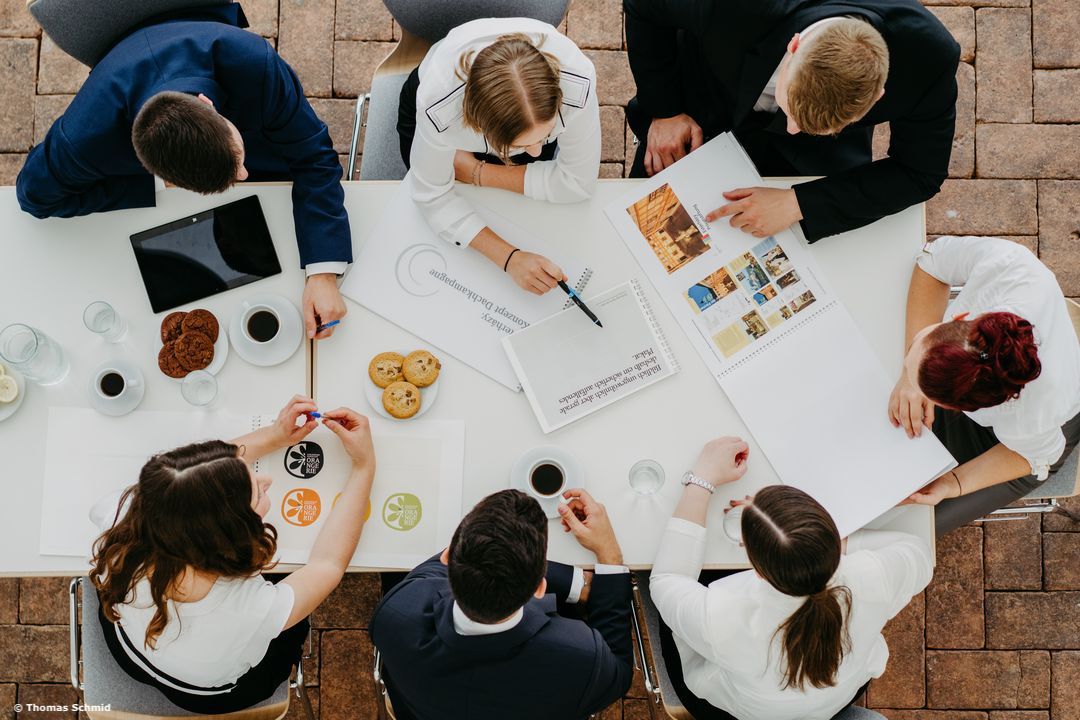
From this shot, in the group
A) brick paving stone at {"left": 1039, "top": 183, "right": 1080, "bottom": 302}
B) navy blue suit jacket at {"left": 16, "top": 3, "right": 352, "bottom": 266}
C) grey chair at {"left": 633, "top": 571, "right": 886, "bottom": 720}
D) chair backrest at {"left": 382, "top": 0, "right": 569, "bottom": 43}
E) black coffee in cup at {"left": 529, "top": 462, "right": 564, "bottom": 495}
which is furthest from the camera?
brick paving stone at {"left": 1039, "top": 183, "right": 1080, "bottom": 302}

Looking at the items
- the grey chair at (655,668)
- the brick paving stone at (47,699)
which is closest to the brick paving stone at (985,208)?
the grey chair at (655,668)

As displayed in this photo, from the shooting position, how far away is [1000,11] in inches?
117

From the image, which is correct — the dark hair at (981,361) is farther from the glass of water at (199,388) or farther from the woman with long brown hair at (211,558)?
the glass of water at (199,388)

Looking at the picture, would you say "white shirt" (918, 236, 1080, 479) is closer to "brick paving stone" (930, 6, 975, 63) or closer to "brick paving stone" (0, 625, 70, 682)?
"brick paving stone" (930, 6, 975, 63)

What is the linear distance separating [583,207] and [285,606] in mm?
1160

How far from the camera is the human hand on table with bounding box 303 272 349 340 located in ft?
6.09

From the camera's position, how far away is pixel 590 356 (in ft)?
6.21

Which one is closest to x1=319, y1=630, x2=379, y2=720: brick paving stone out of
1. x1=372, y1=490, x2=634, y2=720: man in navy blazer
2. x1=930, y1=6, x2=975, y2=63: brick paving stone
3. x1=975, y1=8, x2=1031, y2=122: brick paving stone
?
x1=372, y1=490, x2=634, y2=720: man in navy blazer

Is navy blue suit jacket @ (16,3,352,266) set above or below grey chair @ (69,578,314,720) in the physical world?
above

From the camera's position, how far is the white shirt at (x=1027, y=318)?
5.88ft

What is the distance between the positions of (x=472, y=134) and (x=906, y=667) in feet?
7.55

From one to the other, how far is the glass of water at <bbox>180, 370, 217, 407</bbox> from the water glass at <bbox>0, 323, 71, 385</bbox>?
0.30 m

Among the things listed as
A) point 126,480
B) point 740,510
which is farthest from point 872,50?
point 126,480

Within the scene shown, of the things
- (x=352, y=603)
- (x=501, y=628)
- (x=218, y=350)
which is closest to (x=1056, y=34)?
(x=501, y=628)
